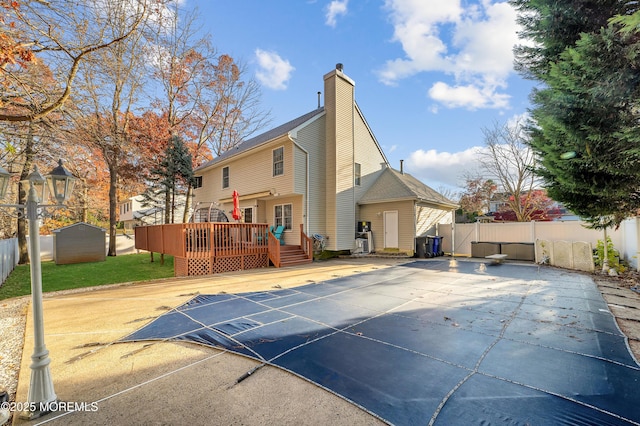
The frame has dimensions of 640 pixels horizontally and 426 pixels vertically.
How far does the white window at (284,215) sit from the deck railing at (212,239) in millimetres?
2621

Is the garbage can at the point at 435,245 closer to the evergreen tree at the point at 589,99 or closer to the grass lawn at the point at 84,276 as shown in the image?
the evergreen tree at the point at 589,99

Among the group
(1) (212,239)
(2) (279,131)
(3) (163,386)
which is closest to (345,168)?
(2) (279,131)

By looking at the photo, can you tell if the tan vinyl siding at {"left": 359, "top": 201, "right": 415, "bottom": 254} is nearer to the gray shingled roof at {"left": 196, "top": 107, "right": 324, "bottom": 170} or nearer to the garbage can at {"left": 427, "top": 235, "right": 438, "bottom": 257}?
the garbage can at {"left": 427, "top": 235, "right": 438, "bottom": 257}

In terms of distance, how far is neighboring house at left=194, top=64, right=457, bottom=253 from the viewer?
509 inches

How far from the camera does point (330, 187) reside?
13.7m

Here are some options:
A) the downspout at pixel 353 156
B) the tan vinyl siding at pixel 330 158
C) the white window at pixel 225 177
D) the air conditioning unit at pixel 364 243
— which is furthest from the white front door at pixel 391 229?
the white window at pixel 225 177

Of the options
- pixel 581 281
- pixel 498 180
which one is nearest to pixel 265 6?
pixel 581 281

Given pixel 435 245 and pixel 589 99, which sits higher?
pixel 589 99

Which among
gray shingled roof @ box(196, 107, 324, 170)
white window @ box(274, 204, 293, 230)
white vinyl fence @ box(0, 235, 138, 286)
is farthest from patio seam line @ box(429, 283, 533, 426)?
white vinyl fence @ box(0, 235, 138, 286)

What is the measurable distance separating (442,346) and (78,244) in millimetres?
17186

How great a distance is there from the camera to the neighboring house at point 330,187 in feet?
42.4

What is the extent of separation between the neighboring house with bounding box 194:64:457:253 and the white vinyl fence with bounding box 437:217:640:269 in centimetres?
155

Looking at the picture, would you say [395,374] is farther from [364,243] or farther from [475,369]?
[364,243]

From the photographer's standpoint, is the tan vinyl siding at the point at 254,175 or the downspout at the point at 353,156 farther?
the downspout at the point at 353,156
